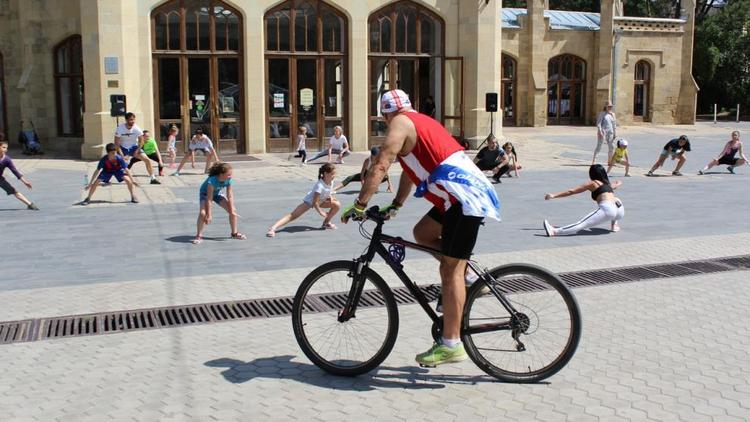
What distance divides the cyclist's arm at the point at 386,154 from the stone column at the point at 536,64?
106ft

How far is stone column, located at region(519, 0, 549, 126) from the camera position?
36.8 m

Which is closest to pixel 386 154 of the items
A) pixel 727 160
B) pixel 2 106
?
pixel 727 160

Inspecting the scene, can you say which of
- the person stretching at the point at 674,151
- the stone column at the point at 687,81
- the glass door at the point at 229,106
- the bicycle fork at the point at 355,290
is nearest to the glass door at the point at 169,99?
the glass door at the point at 229,106

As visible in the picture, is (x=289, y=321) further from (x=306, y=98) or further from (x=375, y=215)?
(x=306, y=98)

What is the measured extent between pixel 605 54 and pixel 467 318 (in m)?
34.5

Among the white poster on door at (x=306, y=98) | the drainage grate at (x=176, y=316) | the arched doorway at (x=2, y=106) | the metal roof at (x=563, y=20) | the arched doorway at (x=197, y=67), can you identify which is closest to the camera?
the drainage grate at (x=176, y=316)

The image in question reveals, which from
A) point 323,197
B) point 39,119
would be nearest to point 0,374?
point 323,197

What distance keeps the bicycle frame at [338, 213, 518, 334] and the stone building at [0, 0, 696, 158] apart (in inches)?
717

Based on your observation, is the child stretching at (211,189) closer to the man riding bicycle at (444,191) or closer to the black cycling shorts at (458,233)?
the man riding bicycle at (444,191)

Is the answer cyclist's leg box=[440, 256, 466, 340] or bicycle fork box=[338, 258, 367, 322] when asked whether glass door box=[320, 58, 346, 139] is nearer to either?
bicycle fork box=[338, 258, 367, 322]

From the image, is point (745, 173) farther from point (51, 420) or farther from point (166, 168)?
point (51, 420)

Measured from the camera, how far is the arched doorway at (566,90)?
38.7m

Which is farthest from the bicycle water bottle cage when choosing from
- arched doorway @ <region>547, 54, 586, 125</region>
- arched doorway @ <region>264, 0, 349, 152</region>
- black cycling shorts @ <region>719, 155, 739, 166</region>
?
arched doorway @ <region>547, 54, 586, 125</region>

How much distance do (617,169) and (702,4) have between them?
41636mm
